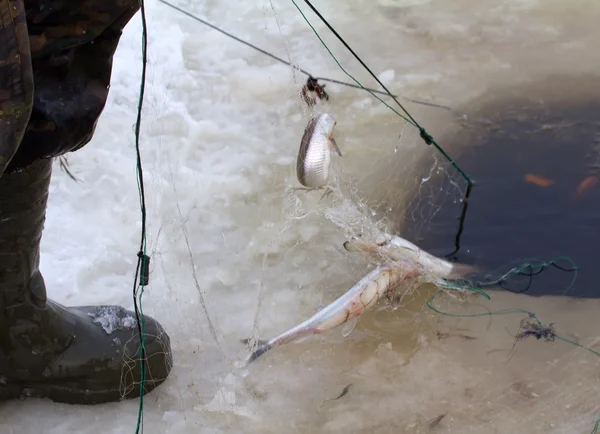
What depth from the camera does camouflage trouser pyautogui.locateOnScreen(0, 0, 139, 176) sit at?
1554 mm

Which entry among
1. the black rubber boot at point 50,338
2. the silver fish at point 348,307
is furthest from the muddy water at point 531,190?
the black rubber boot at point 50,338

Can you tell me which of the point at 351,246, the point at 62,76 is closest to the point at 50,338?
the point at 62,76

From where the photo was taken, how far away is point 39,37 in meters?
1.61

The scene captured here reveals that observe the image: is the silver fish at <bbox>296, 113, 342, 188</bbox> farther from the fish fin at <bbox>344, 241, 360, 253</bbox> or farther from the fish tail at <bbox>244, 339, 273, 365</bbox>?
the fish tail at <bbox>244, 339, 273, 365</bbox>

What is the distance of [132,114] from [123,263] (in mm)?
1194

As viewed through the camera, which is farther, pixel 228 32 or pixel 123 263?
pixel 228 32

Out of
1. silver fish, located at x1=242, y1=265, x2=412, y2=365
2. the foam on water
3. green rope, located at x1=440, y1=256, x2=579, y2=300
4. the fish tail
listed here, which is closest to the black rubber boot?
the foam on water

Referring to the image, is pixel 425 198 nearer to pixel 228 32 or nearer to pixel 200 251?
pixel 200 251

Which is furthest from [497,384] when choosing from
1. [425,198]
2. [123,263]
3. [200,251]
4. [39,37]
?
[39,37]

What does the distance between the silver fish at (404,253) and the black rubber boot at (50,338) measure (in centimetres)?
87

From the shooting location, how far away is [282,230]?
10.1 feet

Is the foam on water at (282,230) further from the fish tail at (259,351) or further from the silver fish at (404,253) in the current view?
the silver fish at (404,253)

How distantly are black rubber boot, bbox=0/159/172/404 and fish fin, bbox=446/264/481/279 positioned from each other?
4.09ft

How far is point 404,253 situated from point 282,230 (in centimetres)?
54
